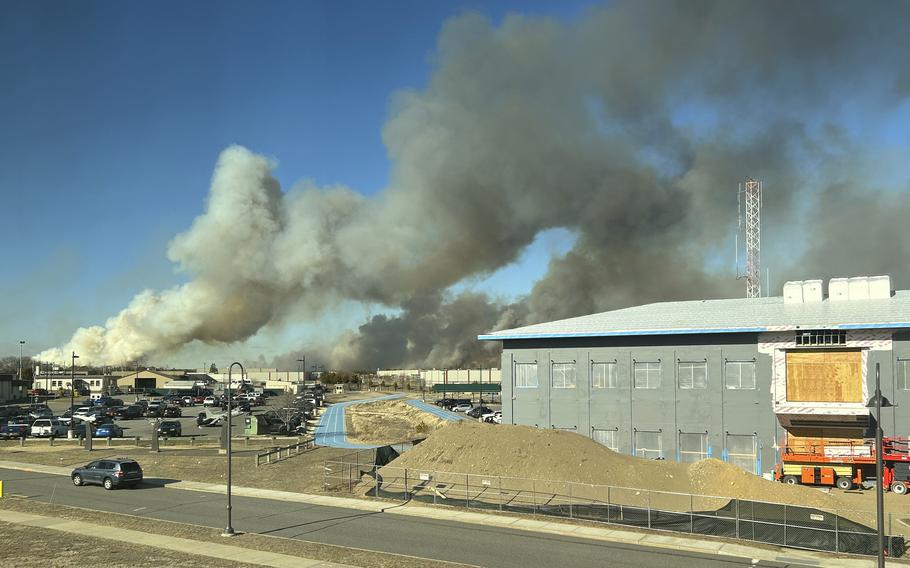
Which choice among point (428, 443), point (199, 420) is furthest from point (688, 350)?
point (199, 420)

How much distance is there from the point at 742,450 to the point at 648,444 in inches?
224

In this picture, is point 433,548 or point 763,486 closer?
point 433,548

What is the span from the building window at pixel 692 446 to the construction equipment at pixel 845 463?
5173mm

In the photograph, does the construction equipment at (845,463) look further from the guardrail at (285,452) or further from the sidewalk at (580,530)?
the guardrail at (285,452)

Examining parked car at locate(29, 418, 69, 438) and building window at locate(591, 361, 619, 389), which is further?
parked car at locate(29, 418, 69, 438)

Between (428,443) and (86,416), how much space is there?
186ft

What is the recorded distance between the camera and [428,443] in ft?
135

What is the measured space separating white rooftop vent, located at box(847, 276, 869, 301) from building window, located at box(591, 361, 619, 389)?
57.2 feet

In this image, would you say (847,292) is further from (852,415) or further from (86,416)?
(86,416)

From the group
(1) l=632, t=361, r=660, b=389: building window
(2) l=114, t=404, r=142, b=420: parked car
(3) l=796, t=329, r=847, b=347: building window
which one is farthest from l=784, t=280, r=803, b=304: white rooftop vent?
(2) l=114, t=404, r=142, b=420: parked car

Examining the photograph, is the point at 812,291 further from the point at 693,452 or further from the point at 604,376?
the point at 604,376

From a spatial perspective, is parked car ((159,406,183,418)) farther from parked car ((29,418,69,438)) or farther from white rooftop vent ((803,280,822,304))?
white rooftop vent ((803,280,822,304))

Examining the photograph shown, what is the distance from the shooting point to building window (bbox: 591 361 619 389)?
4734 centimetres

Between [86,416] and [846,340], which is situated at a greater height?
[846,340]
